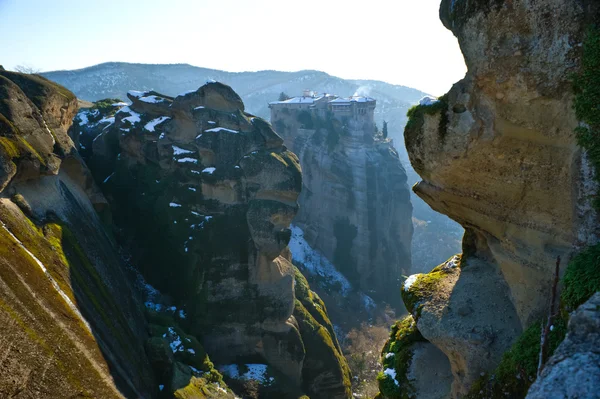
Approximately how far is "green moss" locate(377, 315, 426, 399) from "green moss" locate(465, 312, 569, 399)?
2185mm

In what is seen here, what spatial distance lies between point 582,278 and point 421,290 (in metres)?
4.31

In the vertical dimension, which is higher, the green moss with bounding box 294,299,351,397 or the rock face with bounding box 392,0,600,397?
the rock face with bounding box 392,0,600,397

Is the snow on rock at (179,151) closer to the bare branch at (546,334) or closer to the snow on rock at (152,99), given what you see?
the snow on rock at (152,99)

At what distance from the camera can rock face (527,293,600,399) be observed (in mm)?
3713

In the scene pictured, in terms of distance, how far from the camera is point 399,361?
9.64 meters

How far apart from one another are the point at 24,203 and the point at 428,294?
1352 centimetres

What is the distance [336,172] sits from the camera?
50906 mm

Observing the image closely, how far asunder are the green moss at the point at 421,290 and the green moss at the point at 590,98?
4254 mm

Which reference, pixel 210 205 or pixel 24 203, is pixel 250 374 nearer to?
pixel 210 205

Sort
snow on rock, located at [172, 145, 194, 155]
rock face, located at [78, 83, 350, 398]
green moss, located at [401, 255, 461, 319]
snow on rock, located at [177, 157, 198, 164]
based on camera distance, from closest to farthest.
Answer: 1. green moss, located at [401, 255, 461, 319]
2. rock face, located at [78, 83, 350, 398]
3. snow on rock, located at [177, 157, 198, 164]
4. snow on rock, located at [172, 145, 194, 155]

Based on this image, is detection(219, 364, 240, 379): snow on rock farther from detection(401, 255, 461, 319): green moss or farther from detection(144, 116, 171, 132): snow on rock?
detection(144, 116, 171, 132): snow on rock

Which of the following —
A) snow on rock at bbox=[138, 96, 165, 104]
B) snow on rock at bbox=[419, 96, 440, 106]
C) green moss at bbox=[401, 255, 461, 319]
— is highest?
snow on rock at bbox=[138, 96, 165, 104]

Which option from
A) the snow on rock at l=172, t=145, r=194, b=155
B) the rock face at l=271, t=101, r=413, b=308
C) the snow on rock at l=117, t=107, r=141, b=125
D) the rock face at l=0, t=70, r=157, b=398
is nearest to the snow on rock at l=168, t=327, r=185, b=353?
the rock face at l=0, t=70, r=157, b=398

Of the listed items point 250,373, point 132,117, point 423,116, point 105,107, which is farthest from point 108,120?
point 423,116
